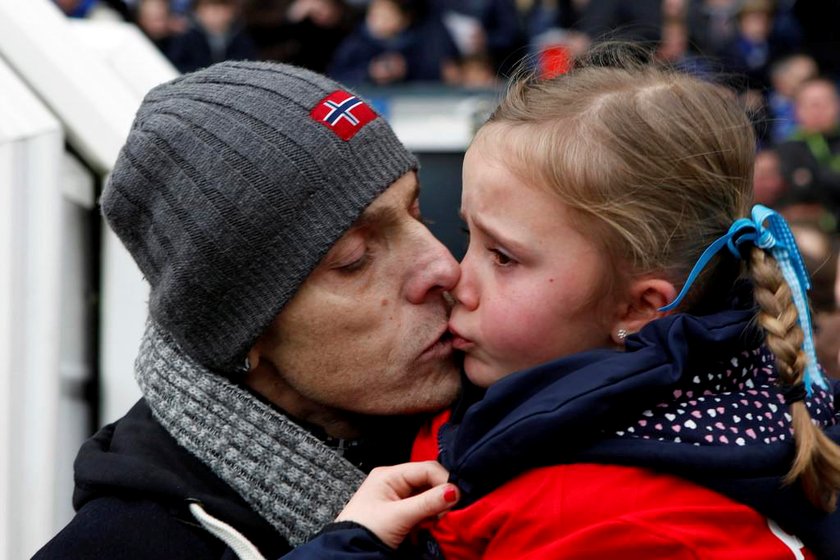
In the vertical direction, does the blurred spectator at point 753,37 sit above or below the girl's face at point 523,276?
below

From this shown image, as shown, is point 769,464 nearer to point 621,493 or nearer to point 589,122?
point 621,493

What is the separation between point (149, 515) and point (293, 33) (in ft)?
27.6

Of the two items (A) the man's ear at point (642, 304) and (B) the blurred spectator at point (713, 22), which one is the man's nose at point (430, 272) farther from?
(B) the blurred spectator at point (713, 22)

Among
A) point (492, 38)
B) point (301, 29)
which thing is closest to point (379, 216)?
point (301, 29)

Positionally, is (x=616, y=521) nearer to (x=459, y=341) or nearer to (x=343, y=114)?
(x=459, y=341)

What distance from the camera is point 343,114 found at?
6.73 feet

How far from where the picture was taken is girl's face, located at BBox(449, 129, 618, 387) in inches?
72.9

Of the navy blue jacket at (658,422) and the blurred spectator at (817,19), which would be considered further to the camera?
the blurred spectator at (817,19)

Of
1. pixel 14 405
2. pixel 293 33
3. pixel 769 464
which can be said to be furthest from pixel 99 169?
pixel 293 33

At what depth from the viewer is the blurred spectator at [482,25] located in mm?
10141

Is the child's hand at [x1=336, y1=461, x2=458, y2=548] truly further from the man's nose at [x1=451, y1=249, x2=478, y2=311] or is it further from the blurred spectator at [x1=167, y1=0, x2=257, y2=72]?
the blurred spectator at [x1=167, y1=0, x2=257, y2=72]

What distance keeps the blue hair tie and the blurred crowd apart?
6.53 m

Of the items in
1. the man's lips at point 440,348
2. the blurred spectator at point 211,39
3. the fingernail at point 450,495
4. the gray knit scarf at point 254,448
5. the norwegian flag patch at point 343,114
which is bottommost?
the blurred spectator at point 211,39

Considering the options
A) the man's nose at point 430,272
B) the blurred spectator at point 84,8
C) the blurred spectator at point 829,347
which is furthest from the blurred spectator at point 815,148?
the man's nose at point 430,272
